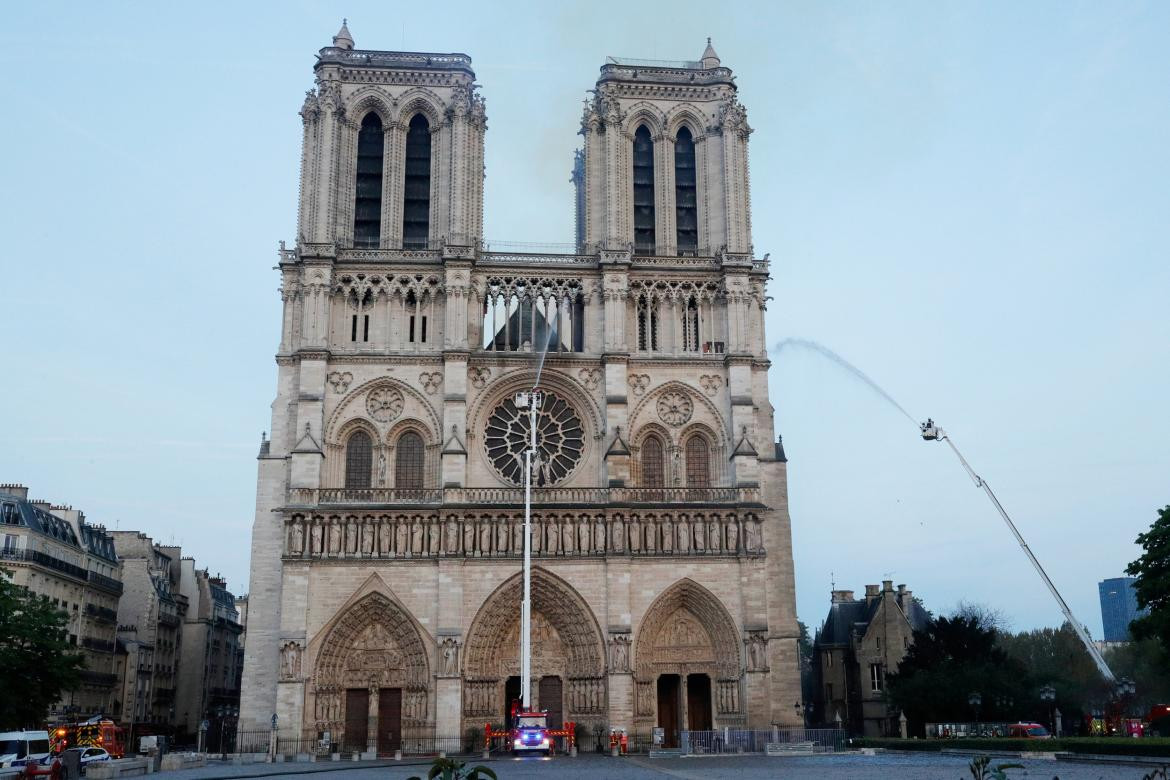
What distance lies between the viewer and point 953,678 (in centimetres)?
4275

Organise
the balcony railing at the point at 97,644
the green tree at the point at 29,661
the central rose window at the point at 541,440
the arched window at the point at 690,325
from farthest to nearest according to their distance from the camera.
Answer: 1. the balcony railing at the point at 97,644
2. the arched window at the point at 690,325
3. the central rose window at the point at 541,440
4. the green tree at the point at 29,661

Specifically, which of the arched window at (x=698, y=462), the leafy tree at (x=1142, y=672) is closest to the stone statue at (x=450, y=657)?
the arched window at (x=698, y=462)

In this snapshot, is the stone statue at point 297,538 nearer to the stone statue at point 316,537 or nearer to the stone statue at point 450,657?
the stone statue at point 316,537

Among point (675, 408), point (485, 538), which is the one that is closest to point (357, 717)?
point (485, 538)

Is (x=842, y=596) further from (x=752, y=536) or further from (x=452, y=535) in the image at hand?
(x=452, y=535)

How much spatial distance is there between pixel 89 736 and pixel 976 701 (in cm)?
2943

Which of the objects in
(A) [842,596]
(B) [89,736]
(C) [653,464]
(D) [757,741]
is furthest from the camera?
(A) [842,596]

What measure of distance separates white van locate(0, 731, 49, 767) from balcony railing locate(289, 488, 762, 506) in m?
11.1

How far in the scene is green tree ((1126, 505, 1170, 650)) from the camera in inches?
1216

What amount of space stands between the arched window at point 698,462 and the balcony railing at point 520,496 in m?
1.59

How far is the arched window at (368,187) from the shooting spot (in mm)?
45188

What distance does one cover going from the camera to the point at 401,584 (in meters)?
39.6

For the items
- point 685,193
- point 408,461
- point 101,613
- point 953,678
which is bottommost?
point 953,678

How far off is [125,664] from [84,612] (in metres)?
4.98
